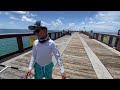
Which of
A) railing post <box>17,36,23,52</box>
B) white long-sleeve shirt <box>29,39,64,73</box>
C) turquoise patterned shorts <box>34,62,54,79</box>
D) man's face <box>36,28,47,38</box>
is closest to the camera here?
man's face <box>36,28,47,38</box>

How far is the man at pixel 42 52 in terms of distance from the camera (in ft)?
7.11

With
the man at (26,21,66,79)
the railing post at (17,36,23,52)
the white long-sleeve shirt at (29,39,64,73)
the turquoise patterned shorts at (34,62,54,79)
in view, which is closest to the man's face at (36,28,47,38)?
the man at (26,21,66,79)

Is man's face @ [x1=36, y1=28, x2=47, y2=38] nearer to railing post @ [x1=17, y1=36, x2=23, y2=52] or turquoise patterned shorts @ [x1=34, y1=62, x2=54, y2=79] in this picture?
turquoise patterned shorts @ [x1=34, y1=62, x2=54, y2=79]

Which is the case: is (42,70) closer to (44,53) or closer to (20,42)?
(44,53)

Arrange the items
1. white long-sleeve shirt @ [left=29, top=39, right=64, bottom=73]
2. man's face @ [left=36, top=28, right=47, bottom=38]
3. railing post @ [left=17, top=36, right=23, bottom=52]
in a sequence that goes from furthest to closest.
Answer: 1. railing post @ [left=17, top=36, right=23, bottom=52]
2. white long-sleeve shirt @ [left=29, top=39, right=64, bottom=73]
3. man's face @ [left=36, top=28, right=47, bottom=38]

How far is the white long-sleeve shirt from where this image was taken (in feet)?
7.64

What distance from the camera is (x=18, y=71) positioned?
4.45 meters

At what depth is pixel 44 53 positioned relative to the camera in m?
2.39

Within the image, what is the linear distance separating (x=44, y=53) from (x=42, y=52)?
0.05 metres
